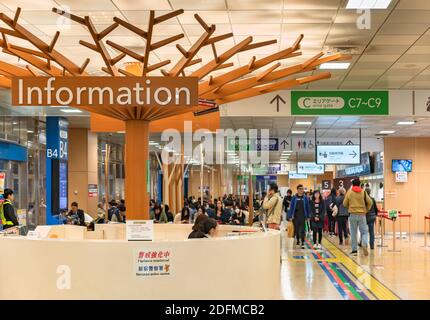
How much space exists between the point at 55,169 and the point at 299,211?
231 inches

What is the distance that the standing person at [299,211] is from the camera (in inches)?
492

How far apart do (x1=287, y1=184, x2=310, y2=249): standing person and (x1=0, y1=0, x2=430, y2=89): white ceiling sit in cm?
391

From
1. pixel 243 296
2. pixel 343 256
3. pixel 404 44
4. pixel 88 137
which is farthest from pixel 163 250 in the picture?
pixel 88 137

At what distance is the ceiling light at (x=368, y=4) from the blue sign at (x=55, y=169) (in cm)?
943

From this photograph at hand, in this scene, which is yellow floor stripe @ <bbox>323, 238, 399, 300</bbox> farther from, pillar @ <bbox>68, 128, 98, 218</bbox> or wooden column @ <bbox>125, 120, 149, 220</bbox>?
pillar @ <bbox>68, 128, 98, 218</bbox>

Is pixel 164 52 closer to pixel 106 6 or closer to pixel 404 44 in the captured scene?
pixel 106 6

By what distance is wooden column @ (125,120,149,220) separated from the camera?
608 cm

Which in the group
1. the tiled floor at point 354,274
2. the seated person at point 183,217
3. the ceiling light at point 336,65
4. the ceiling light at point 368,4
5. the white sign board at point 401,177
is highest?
the ceiling light at point 368,4

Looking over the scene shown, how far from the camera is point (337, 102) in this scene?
11.1m

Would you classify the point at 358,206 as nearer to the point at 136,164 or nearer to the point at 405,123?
the point at 405,123

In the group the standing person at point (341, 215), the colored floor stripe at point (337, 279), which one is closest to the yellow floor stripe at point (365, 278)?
the colored floor stripe at point (337, 279)

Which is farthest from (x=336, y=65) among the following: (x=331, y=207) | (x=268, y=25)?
(x=331, y=207)

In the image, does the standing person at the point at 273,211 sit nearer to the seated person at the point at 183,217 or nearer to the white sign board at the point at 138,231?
the seated person at the point at 183,217

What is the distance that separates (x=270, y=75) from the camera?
6.25 meters
